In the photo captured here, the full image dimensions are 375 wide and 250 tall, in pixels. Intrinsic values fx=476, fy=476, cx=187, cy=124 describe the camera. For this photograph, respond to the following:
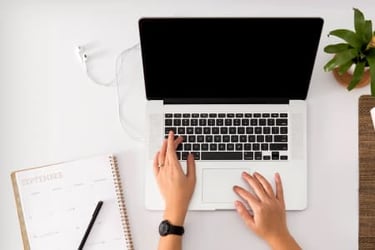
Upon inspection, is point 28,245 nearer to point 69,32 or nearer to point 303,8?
point 69,32

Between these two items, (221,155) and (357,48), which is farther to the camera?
(221,155)

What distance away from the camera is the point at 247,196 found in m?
0.98

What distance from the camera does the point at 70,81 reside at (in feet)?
3.44

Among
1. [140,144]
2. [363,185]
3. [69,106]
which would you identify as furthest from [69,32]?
[363,185]

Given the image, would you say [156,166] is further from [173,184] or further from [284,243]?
[284,243]

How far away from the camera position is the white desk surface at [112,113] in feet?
3.27

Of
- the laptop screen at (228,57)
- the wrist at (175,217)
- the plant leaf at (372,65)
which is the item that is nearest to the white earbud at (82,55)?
the laptop screen at (228,57)

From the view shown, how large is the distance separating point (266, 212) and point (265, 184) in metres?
0.06

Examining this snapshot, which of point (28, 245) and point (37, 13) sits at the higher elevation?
point (37, 13)

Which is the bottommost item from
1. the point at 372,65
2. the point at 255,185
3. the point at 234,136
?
the point at 255,185

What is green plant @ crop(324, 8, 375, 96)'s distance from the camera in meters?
0.88

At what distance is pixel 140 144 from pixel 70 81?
21 centimetres

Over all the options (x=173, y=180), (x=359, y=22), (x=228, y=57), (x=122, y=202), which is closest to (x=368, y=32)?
(x=359, y=22)

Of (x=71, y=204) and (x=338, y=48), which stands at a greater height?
(x=338, y=48)
